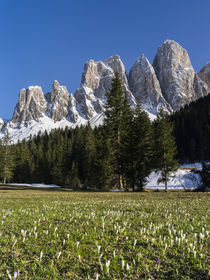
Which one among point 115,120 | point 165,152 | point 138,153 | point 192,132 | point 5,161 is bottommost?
point 5,161

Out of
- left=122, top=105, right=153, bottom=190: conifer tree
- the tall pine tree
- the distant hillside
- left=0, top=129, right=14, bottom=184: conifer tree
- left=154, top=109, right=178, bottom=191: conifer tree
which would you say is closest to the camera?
left=154, top=109, right=178, bottom=191: conifer tree

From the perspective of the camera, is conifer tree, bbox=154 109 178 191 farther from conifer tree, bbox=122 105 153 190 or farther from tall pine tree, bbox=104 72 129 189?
tall pine tree, bbox=104 72 129 189

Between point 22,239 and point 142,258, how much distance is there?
2.41 meters

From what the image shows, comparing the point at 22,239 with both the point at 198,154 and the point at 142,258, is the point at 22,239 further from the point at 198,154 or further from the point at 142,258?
the point at 198,154

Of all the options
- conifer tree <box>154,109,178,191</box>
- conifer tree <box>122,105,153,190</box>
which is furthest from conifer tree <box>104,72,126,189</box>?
conifer tree <box>154,109,178,191</box>

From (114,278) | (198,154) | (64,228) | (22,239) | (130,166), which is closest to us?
(114,278)

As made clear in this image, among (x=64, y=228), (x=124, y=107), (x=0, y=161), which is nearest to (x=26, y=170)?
(x=0, y=161)

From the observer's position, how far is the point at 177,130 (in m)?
91.2

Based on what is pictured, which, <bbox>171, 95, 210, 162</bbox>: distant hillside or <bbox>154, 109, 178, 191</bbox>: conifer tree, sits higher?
<bbox>171, 95, 210, 162</bbox>: distant hillside

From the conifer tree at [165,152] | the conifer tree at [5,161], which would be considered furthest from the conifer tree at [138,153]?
the conifer tree at [5,161]

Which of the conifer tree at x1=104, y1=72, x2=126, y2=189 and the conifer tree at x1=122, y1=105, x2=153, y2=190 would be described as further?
the conifer tree at x1=104, y1=72, x2=126, y2=189

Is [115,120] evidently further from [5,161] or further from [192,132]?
[192,132]

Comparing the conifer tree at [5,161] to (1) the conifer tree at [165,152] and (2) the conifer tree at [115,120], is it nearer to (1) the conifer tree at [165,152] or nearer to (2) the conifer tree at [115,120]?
(2) the conifer tree at [115,120]

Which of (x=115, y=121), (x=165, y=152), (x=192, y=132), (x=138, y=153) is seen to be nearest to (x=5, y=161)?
(x=115, y=121)
